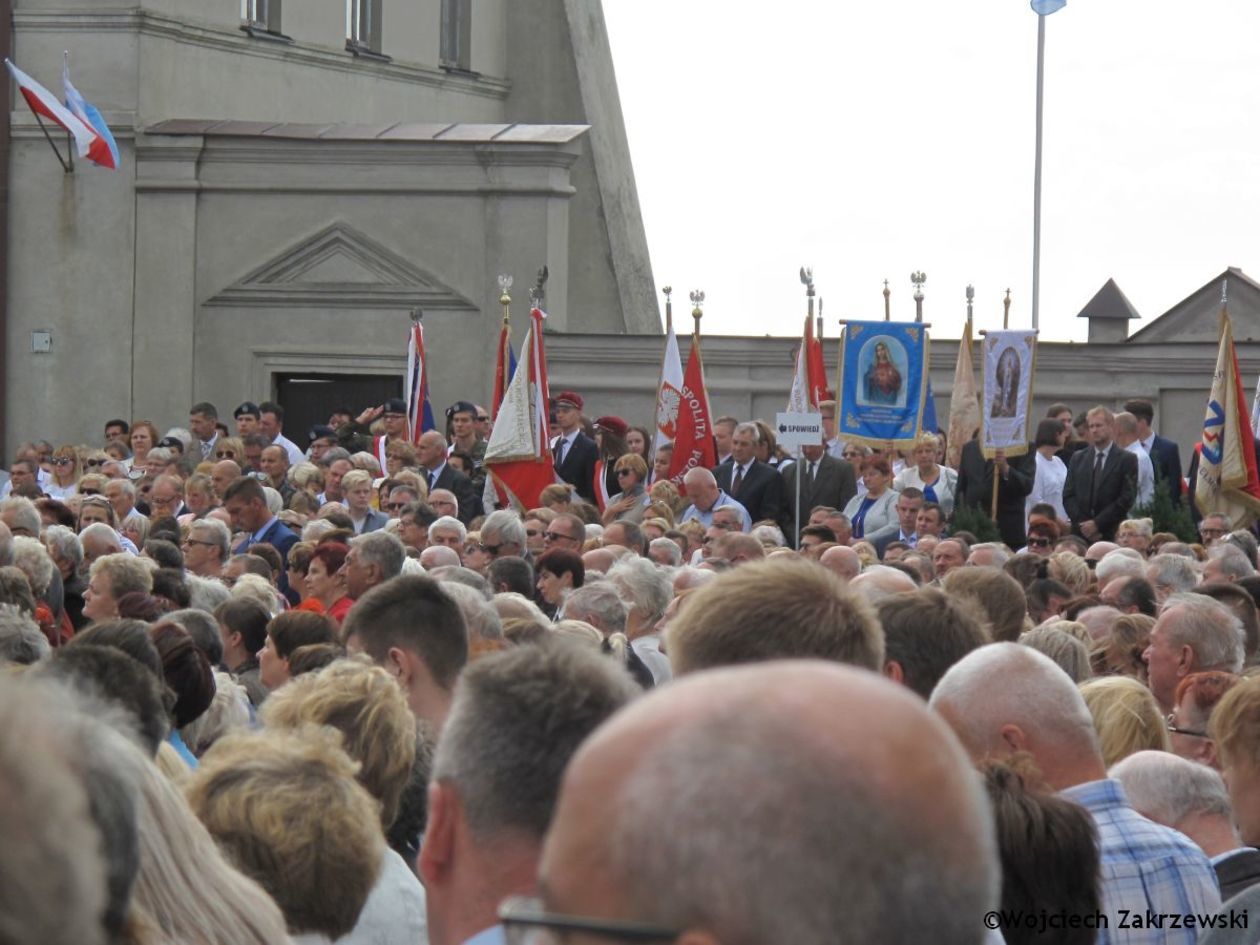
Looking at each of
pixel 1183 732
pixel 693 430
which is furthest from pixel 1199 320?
pixel 1183 732

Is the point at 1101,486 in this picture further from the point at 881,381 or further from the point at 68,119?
the point at 68,119

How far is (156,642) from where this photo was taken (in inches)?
276

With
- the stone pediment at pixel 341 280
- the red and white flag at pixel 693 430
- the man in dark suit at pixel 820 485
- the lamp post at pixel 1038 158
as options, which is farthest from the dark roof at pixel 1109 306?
the man in dark suit at pixel 820 485

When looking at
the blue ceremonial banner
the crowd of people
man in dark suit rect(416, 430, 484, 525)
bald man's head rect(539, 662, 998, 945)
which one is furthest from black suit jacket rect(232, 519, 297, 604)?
bald man's head rect(539, 662, 998, 945)

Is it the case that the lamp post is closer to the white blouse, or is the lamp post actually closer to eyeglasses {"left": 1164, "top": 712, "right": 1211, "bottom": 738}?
the white blouse

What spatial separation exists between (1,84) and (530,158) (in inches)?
301

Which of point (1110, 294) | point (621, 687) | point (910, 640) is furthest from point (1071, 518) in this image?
point (1110, 294)

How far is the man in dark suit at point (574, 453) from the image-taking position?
866 inches

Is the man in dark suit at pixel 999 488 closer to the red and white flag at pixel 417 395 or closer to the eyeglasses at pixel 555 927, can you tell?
the red and white flag at pixel 417 395

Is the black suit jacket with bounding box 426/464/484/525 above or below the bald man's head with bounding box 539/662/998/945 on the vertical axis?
below

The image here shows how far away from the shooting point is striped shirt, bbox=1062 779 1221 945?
17.1 feet

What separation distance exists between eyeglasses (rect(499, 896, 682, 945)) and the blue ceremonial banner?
20427 millimetres

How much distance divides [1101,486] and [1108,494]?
0.10m

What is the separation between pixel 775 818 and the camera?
206 cm
